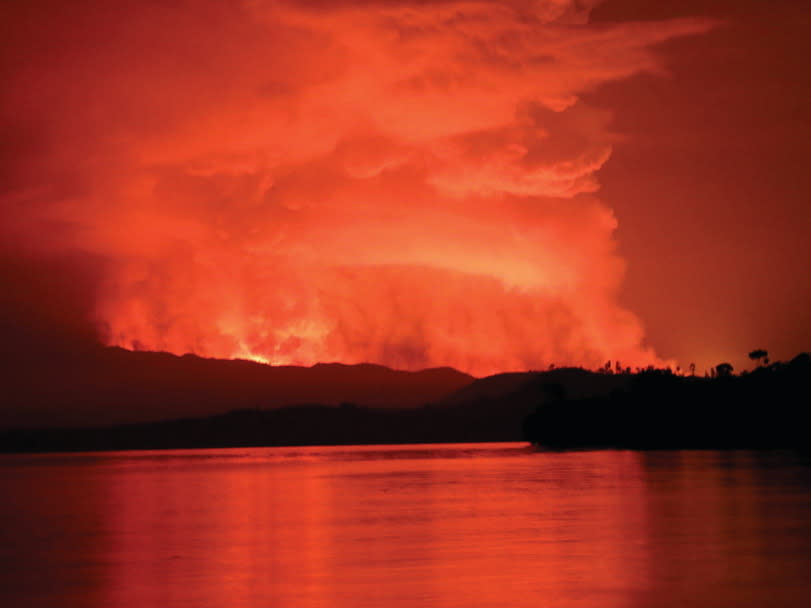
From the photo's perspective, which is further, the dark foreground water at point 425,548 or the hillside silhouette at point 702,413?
the hillside silhouette at point 702,413

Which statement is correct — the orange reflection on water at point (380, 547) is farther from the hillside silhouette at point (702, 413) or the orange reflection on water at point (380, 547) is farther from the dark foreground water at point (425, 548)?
the hillside silhouette at point (702, 413)

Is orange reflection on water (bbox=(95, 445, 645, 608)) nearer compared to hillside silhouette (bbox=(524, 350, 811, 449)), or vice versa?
orange reflection on water (bbox=(95, 445, 645, 608))

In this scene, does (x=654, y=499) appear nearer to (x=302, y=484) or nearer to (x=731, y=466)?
(x=302, y=484)

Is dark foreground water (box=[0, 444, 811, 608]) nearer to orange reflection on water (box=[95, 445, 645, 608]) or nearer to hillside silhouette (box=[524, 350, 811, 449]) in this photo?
orange reflection on water (box=[95, 445, 645, 608])

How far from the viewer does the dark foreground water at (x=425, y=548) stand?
23297mm

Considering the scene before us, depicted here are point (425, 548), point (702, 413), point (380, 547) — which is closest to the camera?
point (425, 548)

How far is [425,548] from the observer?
31.1 metres

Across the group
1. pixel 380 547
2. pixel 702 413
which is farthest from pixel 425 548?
pixel 702 413

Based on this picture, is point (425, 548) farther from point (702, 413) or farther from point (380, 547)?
point (702, 413)

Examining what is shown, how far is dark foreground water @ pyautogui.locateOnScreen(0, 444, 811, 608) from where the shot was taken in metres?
23.3

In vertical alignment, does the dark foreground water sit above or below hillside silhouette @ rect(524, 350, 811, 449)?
below

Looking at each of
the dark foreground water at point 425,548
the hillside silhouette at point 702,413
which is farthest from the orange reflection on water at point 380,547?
the hillside silhouette at point 702,413

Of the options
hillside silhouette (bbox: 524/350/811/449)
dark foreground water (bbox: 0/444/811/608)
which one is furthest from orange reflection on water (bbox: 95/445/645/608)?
hillside silhouette (bbox: 524/350/811/449)

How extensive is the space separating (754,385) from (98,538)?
132212 millimetres
